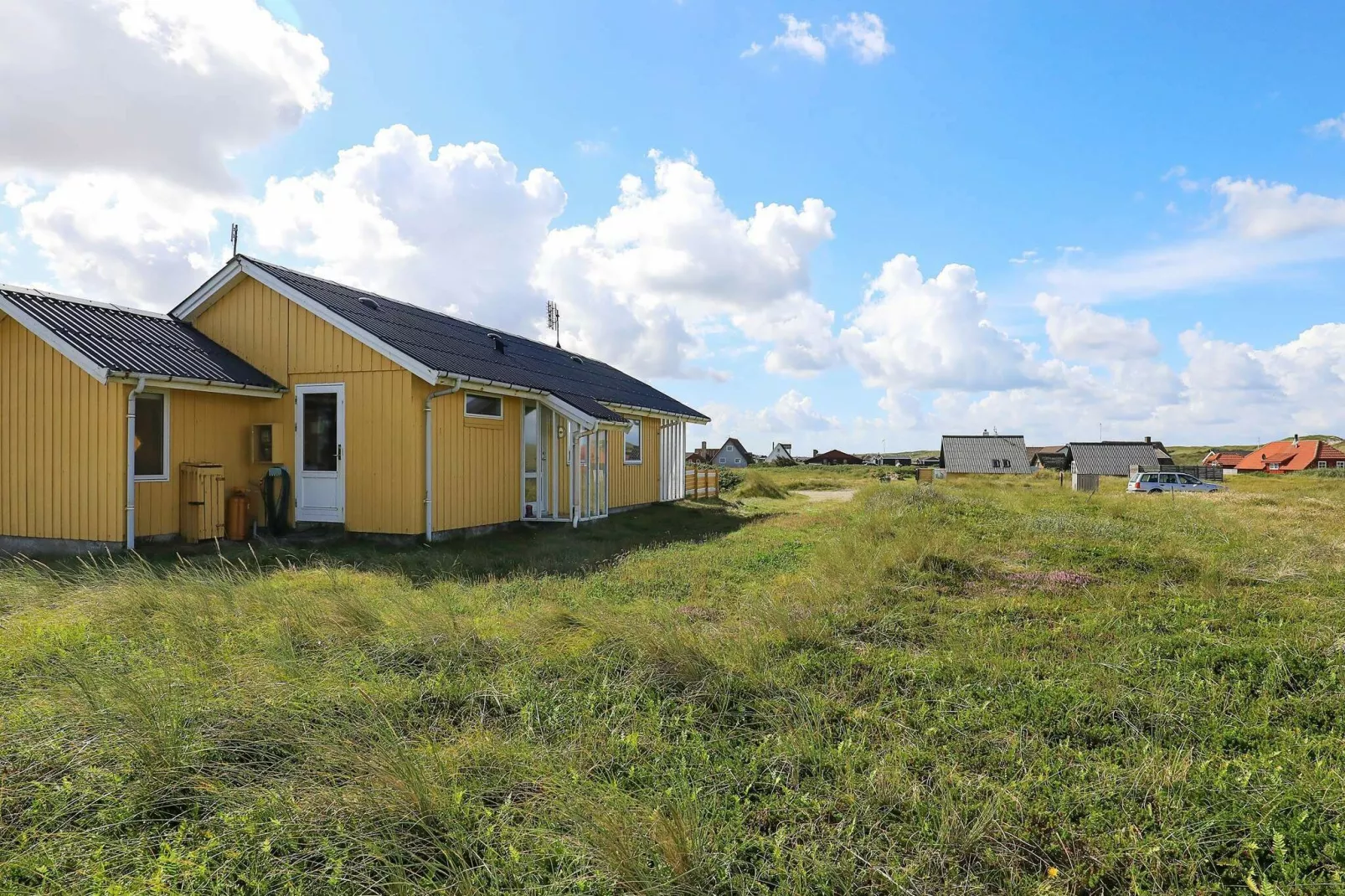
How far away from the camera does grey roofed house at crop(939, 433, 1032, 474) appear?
2451 inches

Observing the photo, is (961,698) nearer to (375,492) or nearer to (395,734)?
(395,734)

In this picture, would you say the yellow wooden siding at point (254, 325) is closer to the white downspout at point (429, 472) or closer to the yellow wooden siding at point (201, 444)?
the yellow wooden siding at point (201, 444)

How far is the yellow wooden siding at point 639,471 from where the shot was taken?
59.4ft

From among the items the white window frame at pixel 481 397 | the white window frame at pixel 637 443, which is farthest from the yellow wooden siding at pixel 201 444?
the white window frame at pixel 637 443

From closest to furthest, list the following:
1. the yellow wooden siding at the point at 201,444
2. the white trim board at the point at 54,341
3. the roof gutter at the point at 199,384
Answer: the white trim board at the point at 54,341 → the roof gutter at the point at 199,384 → the yellow wooden siding at the point at 201,444

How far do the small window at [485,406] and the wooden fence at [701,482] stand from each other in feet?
35.0

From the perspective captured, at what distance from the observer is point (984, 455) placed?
63688 millimetres

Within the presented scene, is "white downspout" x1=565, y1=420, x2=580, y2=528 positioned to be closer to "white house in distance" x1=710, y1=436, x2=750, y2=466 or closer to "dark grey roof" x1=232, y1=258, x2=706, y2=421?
"dark grey roof" x1=232, y1=258, x2=706, y2=421

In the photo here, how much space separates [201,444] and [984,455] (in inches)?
2431

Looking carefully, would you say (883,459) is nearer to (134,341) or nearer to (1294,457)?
(1294,457)

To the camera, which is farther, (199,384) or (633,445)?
(633,445)

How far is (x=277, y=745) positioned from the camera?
12.7 feet

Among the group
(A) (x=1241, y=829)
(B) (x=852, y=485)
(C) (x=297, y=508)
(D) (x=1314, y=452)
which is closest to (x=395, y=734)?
(A) (x=1241, y=829)

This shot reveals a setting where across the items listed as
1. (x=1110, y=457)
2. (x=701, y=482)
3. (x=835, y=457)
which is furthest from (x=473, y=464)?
(x=835, y=457)
